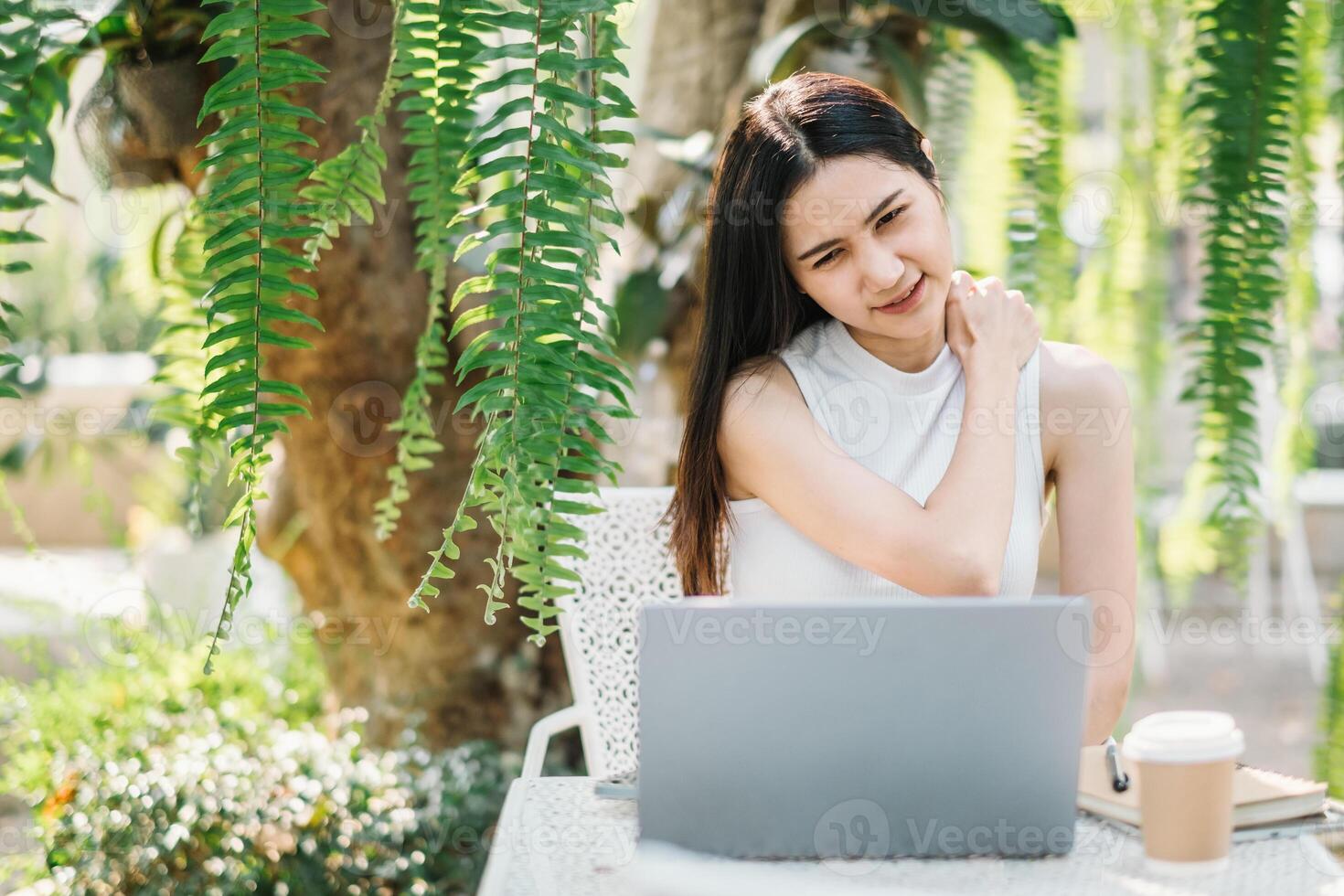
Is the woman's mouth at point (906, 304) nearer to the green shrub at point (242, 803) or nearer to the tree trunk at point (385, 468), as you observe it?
the tree trunk at point (385, 468)

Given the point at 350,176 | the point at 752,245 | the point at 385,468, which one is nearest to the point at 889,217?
the point at 752,245

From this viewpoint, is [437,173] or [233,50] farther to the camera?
[437,173]

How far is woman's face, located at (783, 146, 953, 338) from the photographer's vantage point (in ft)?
3.97

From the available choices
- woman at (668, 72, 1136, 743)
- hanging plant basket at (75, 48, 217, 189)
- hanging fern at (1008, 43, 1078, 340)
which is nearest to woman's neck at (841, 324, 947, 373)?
woman at (668, 72, 1136, 743)

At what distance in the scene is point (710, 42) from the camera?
2064mm

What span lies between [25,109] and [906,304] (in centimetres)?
91

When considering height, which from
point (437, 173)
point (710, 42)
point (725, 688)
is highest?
point (710, 42)

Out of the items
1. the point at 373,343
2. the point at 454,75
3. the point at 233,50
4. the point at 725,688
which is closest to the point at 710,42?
the point at 373,343

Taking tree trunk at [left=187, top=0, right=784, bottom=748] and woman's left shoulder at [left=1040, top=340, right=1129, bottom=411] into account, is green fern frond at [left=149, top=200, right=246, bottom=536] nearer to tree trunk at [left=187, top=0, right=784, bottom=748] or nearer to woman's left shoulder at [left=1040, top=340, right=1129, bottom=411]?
tree trunk at [left=187, top=0, right=784, bottom=748]

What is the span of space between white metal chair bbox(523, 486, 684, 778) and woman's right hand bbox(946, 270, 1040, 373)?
0.46 meters

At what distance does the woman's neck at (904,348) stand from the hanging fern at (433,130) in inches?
20.5

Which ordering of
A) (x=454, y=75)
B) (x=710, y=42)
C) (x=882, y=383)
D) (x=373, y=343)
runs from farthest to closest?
(x=710, y=42)
(x=373, y=343)
(x=882, y=383)
(x=454, y=75)

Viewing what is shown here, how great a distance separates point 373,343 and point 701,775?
1290 mm

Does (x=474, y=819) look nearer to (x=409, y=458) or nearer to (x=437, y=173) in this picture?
(x=409, y=458)
